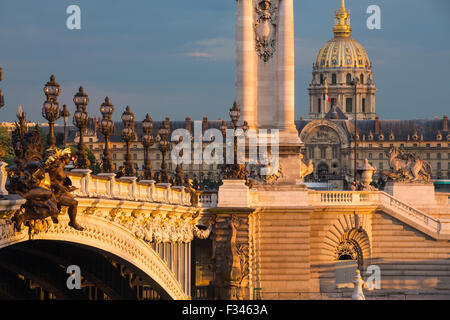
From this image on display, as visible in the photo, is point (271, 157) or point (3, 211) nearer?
point (3, 211)

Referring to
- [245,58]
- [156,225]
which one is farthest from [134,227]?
[245,58]

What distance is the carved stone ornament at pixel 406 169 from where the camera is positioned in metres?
71.2

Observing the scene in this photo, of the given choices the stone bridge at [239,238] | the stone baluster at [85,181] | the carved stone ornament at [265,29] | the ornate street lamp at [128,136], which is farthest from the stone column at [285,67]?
the stone baluster at [85,181]

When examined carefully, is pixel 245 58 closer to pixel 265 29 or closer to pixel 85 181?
pixel 265 29

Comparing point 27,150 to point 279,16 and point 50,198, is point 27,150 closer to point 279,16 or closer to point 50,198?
point 50,198

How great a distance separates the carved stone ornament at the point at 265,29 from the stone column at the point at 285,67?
0.36 meters

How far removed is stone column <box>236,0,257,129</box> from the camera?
214 ft

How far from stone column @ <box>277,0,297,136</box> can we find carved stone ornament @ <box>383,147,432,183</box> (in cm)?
806

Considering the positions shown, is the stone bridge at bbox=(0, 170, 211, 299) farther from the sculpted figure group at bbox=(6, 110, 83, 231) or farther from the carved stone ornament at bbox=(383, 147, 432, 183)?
the carved stone ornament at bbox=(383, 147, 432, 183)

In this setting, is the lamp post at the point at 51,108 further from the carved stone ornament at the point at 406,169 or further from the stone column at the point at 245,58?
the carved stone ornament at the point at 406,169

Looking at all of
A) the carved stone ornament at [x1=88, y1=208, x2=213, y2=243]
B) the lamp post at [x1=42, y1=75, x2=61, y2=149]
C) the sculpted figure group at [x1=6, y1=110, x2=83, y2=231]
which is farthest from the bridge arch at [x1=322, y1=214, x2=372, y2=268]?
the sculpted figure group at [x1=6, y1=110, x2=83, y2=231]
